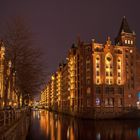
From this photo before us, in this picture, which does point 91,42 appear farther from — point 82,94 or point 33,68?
point 33,68

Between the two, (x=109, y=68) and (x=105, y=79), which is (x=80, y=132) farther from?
(x=109, y=68)

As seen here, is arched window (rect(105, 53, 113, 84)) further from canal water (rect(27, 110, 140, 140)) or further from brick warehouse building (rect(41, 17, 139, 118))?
canal water (rect(27, 110, 140, 140))

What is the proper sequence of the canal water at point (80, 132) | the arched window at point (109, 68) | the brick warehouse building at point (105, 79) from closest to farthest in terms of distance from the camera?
the canal water at point (80, 132) < the brick warehouse building at point (105, 79) < the arched window at point (109, 68)

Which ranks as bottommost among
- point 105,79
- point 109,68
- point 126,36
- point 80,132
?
point 80,132

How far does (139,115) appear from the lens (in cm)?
10094

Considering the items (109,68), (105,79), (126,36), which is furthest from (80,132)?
(126,36)

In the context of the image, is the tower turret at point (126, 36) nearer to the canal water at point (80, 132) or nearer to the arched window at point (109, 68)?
the arched window at point (109, 68)

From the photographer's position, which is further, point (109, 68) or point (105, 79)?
point (109, 68)

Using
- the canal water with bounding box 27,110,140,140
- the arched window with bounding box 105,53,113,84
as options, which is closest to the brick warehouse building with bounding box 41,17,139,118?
the arched window with bounding box 105,53,113,84

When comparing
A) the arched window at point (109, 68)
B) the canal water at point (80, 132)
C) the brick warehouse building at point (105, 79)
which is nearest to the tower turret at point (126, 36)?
the brick warehouse building at point (105, 79)

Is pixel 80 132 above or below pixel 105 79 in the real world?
below

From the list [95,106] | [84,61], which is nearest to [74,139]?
[95,106]

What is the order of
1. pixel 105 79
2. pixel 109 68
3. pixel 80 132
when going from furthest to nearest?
pixel 109 68 < pixel 105 79 < pixel 80 132

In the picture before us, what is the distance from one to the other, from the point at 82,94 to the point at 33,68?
57.7m
